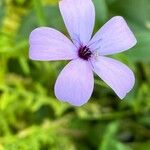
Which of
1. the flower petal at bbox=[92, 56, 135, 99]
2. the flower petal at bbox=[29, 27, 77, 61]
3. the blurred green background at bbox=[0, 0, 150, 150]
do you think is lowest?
the blurred green background at bbox=[0, 0, 150, 150]

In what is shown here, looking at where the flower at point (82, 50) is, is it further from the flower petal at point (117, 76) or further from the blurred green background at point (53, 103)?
the blurred green background at point (53, 103)

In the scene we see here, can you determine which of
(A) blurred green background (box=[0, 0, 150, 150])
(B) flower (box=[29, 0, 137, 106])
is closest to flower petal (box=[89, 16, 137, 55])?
(B) flower (box=[29, 0, 137, 106])

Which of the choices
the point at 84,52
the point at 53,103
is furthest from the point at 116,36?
the point at 53,103

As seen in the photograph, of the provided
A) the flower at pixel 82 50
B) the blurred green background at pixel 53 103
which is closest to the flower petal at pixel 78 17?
the flower at pixel 82 50

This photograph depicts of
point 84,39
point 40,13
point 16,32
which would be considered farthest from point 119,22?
point 16,32

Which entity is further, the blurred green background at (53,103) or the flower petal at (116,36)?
the blurred green background at (53,103)

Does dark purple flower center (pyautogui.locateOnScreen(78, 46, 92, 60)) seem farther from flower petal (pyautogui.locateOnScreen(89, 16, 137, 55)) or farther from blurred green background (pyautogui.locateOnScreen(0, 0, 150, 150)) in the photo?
blurred green background (pyautogui.locateOnScreen(0, 0, 150, 150))
